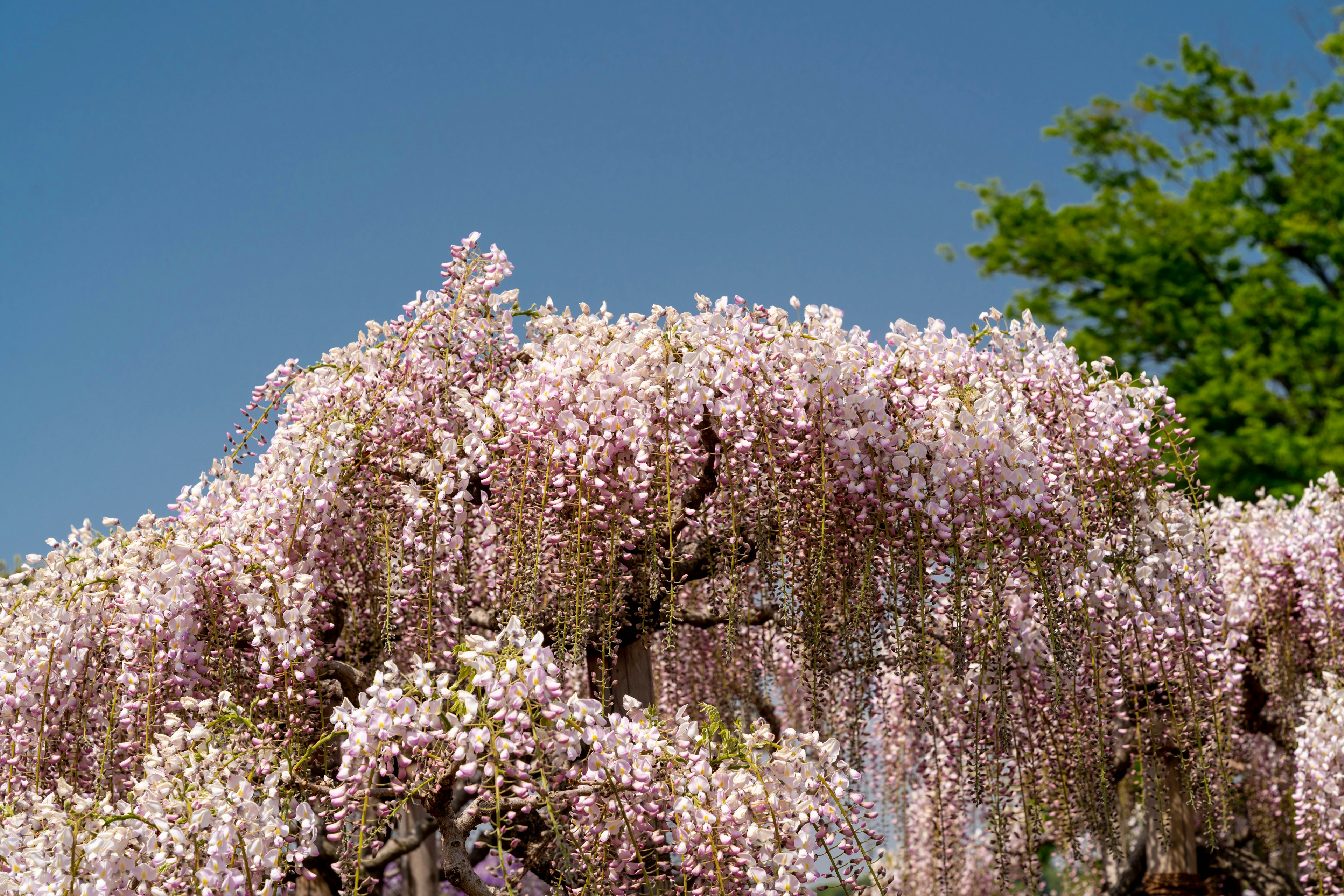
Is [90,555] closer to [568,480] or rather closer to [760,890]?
[568,480]

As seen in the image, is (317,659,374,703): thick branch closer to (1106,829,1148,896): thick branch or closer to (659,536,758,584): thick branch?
(659,536,758,584): thick branch

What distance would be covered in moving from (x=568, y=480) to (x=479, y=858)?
227cm

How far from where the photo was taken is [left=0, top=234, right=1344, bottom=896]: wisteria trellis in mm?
3051

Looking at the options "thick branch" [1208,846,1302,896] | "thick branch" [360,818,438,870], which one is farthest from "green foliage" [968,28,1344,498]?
"thick branch" [360,818,438,870]

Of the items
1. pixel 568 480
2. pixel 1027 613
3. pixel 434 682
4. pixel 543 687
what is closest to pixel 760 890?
pixel 543 687

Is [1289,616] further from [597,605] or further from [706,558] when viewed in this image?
[597,605]

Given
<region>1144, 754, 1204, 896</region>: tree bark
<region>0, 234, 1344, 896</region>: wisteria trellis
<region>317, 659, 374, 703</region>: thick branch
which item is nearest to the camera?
<region>0, 234, 1344, 896</region>: wisteria trellis

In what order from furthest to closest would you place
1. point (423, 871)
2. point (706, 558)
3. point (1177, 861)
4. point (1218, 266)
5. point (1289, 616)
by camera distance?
point (1218, 266) → point (423, 871) → point (1177, 861) → point (1289, 616) → point (706, 558)

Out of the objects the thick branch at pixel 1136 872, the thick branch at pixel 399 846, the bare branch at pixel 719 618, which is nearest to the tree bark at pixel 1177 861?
the thick branch at pixel 1136 872

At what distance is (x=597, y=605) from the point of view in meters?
3.76

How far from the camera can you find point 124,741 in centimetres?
381

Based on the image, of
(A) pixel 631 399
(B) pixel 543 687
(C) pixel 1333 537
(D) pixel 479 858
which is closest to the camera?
(B) pixel 543 687

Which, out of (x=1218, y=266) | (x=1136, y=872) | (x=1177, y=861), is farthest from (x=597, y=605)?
(x=1218, y=266)

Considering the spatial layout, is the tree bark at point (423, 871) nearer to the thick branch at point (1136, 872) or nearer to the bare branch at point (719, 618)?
the bare branch at point (719, 618)
